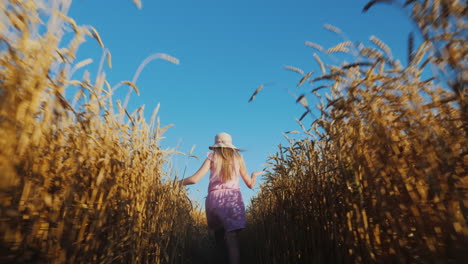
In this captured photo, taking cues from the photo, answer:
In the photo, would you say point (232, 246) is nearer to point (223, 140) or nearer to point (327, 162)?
point (223, 140)

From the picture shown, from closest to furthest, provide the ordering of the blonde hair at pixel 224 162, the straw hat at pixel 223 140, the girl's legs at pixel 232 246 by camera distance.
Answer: the girl's legs at pixel 232 246, the blonde hair at pixel 224 162, the straw hat at pixel 223 140

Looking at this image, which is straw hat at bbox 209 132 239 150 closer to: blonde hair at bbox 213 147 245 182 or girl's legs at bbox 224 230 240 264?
blonde hair at bbox 213 147 245 182

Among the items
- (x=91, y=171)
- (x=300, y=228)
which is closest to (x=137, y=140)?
(x=91, y=171)

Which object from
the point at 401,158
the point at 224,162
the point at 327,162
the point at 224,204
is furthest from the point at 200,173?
the point at 401,158

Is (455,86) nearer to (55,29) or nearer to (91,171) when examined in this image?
(55,29)

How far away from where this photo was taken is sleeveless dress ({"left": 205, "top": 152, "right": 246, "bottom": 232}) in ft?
10.6

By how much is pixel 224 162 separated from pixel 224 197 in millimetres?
413

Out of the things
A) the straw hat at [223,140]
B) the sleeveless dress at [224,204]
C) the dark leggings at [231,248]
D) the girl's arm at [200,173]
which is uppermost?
the straw hat at [223,140]

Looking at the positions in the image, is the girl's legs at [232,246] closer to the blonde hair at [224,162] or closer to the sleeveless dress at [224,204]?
the sleeveless dress at [224,204]

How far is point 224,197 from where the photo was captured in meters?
3.32

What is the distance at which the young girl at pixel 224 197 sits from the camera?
3217 mm

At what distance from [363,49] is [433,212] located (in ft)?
2.60

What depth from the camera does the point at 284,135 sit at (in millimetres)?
3270

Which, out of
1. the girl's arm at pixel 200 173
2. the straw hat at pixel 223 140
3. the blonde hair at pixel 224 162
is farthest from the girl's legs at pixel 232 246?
the straw hat at pixel 223 140
